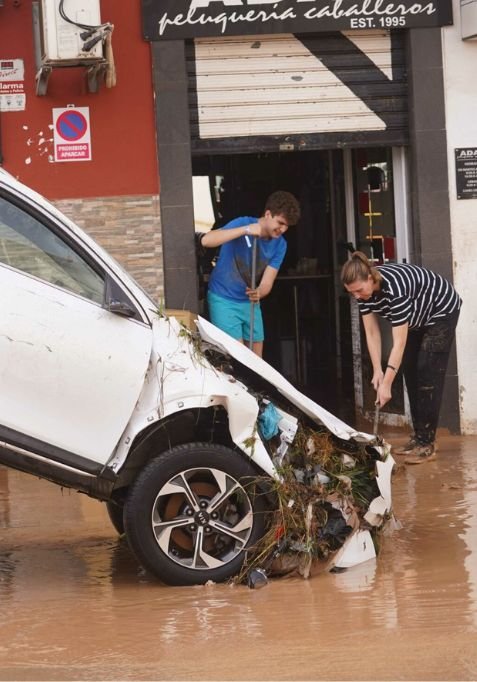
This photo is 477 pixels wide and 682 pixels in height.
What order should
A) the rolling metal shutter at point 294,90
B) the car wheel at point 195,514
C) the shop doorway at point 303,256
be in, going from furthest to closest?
the shop doorway at point 303,256
the rolling metal shutter at point 294,90
the car wheel at point 195,514

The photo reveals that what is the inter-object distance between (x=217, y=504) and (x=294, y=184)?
29.7ft

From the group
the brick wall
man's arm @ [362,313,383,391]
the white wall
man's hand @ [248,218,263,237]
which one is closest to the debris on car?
man's arm @ [362,313,383,391]

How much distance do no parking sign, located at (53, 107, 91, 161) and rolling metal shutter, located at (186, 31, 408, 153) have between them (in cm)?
88

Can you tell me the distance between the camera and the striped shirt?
927 cm

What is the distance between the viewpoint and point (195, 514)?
6586 mm

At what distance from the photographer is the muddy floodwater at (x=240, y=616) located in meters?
5.20

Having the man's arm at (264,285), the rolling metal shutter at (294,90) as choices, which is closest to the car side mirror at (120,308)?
the man's arm at (264,285)

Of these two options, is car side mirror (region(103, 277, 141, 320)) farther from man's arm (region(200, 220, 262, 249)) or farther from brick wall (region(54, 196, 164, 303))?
brick wall (region(54, 196, 164, 303))

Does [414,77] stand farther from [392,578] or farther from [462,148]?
[392,578]

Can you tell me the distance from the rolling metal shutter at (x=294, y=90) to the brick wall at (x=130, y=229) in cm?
70

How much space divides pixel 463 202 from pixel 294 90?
66.5 inches

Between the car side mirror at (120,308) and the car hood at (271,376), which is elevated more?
the car side mirror at (120,308)

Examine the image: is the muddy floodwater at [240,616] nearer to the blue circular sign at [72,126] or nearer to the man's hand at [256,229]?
the man's hand at [256,229]

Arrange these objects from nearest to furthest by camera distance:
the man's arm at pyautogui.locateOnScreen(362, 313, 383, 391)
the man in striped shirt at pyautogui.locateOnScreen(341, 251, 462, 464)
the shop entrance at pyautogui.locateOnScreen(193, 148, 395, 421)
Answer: the man in striped shirt at pyautogui.locateOnScreen(341, 251, 462, 464) → the man's arm at pyautogui.locateOnScreen(362, 313, 383, 391) → the shop entrance at pyautogui.locateOnScreen(193, 148, 395, 421)
